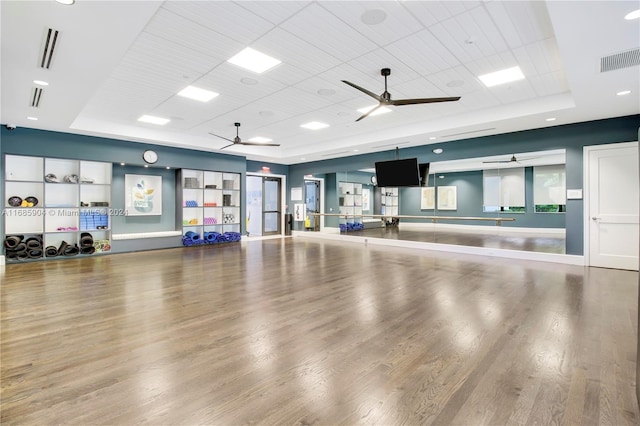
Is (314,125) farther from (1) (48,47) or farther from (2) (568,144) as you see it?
(2) (568,144)

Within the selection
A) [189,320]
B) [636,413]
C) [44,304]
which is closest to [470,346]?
[636,413]

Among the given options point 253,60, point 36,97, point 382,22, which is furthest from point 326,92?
point 36,97

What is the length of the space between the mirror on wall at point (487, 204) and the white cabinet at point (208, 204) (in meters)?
5.12

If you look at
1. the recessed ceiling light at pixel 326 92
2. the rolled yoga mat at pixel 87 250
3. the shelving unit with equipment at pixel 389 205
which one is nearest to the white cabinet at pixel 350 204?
the shelving unit with equipment at pixel 389 205

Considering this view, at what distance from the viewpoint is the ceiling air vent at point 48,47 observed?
3.25 m

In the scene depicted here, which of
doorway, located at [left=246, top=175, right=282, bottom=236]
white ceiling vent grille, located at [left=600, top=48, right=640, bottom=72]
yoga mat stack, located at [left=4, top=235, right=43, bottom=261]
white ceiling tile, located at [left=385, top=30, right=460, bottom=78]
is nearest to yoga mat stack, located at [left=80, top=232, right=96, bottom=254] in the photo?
yoga mat stack, located at [left=4, top=235, right=43, bottom=261]

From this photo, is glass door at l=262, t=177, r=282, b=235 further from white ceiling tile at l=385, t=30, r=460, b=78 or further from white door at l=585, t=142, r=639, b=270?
white door at l=585, t=142, r=639, b=270

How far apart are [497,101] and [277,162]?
822 cm

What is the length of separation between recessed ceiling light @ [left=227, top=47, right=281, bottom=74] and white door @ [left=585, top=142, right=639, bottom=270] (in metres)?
6.65

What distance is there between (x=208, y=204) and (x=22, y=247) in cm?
461

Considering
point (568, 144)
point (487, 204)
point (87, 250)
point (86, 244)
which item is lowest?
point (87, 250)

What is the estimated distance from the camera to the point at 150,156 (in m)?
8.79

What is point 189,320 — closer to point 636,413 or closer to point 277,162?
point 636,413

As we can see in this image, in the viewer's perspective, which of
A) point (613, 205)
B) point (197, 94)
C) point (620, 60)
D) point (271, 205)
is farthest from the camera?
point (271, 205)
